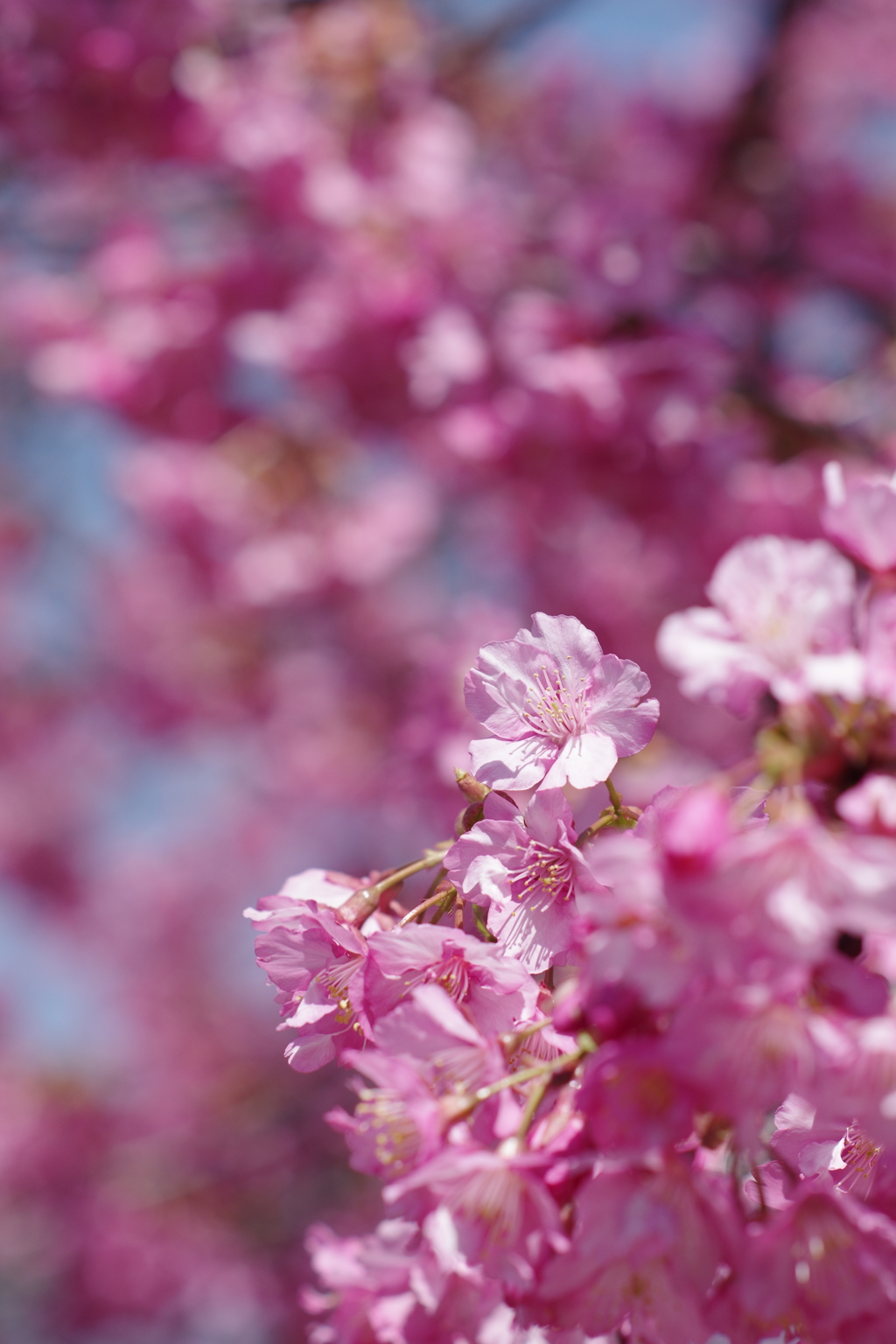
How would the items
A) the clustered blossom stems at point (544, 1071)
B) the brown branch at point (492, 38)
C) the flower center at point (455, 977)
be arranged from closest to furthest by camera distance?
1. the clustered blossom stems at point (544, 1071)
2. the flower center at point (455, 977)
3. the brown branch at point (492, 38)

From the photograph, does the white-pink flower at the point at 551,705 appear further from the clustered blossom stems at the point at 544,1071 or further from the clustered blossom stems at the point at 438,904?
the clustered blossom stems at the point at 544,1071

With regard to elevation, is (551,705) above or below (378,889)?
above

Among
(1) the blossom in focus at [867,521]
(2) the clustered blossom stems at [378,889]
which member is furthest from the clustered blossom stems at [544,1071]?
(1) the blossom in focus at [867,521]

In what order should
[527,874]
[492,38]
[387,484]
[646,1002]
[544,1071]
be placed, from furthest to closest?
1. [387,484]
2. [492,38]
3. [527,874]
4. [544,1071]
5. [646,1002]

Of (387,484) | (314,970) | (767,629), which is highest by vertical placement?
(767,629)

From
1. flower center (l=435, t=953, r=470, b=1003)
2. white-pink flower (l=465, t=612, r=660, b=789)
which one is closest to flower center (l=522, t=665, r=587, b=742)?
white-pink flower (l=465, t=612, r=660, b=789)

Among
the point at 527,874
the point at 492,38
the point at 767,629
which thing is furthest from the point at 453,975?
the point at 492,38

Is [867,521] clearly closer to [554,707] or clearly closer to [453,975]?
[554,707]

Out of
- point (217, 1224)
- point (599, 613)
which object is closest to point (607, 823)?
point (599, 613)
